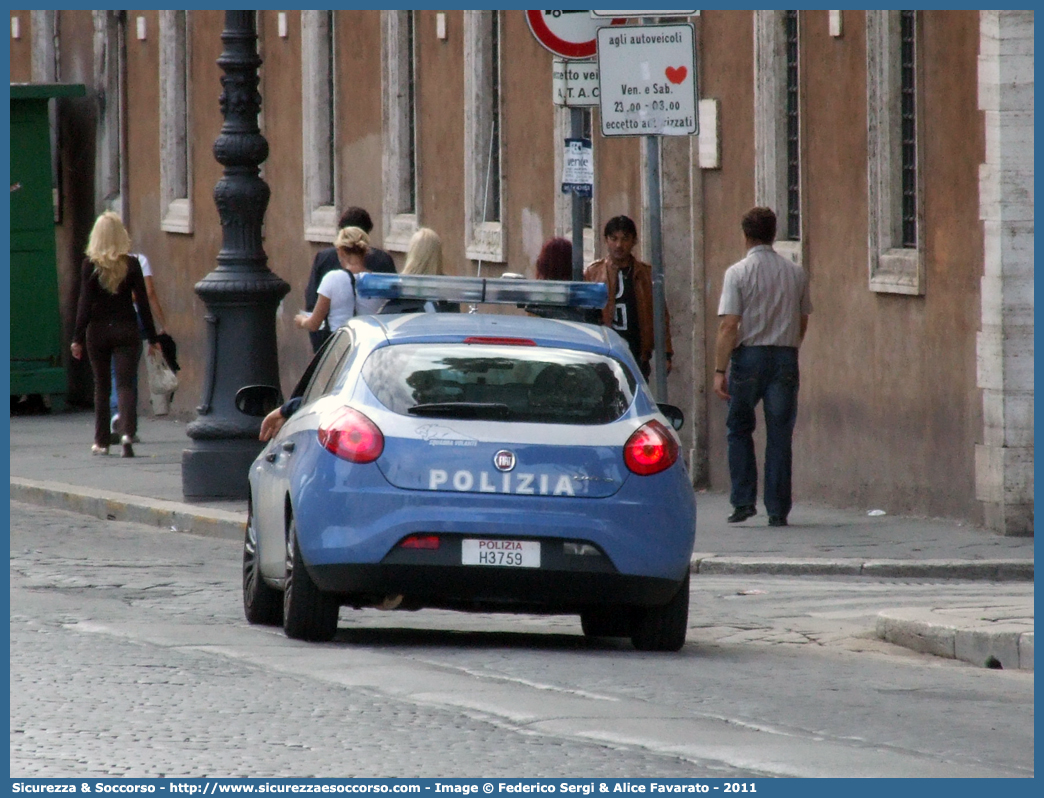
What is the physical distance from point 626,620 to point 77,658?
2.42 metres

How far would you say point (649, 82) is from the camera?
1470 cm

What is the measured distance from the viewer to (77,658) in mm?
9805

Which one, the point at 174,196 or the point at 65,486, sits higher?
the point at 174,196

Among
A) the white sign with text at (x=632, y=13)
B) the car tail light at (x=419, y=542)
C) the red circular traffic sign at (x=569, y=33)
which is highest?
the white sign with text at (x=632, y=13)

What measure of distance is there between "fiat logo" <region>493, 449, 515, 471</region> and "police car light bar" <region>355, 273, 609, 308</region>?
1284 millimetres

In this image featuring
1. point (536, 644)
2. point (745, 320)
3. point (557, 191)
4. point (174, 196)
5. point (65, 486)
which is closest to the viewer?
point (536, 644)

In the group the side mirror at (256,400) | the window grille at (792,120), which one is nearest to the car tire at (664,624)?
the side mirror at (256,400)

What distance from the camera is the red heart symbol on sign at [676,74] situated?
578 inches

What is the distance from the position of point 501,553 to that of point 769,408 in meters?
5.50

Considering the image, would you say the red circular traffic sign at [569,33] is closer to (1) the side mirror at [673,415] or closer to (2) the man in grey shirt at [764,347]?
(2) the man in grey shirt at [764,347]

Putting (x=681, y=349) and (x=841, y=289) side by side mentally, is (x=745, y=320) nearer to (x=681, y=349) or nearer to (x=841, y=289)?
(x=841, y=289)

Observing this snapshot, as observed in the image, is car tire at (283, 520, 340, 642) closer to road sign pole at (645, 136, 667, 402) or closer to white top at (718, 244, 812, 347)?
road sign pole at (645, 136, 667, 402)

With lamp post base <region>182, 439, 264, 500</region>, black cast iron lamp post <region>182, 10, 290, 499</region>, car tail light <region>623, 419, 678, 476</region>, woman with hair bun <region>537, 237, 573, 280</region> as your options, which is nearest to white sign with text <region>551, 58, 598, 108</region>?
woman with hair bun <region>537, 237, 573, 280</region>

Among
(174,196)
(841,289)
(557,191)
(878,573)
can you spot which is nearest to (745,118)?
(841,289)
